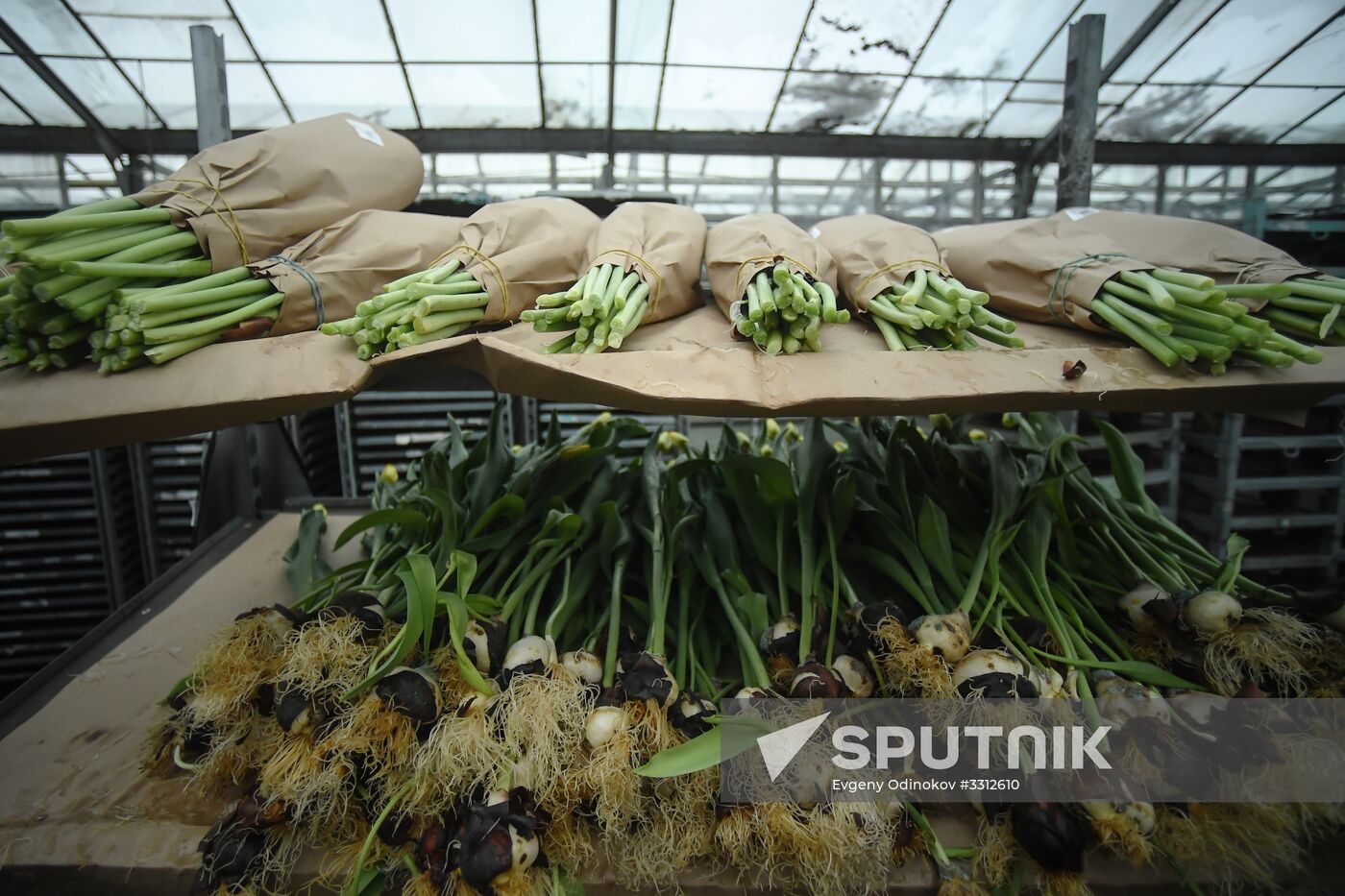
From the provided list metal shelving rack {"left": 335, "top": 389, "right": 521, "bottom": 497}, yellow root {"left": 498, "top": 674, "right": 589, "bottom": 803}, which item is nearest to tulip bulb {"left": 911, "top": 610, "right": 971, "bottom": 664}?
yellow root {"left": 498, "top": 674, "right": 589, "bottom": 803}

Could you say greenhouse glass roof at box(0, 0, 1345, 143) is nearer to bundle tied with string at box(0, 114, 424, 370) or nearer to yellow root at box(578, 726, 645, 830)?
bundle tied with string at box(0, 114, 424, 370)

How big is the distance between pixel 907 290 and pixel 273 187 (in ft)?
3.68

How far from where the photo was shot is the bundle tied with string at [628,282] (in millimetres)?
927

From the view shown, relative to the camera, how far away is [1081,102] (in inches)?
96.1

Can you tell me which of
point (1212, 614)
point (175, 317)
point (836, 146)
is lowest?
point (1212, 614)

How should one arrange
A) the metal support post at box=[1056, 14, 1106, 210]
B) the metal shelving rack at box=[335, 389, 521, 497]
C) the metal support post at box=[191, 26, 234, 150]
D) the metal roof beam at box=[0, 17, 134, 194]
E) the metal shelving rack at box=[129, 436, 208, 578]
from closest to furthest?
the metal support post at box=[191, 26, 234, 150] < the metal support post at box=[1056, 14, 1106, 210] < the metal shelving rack at box=[129, 436, 208, 578] < the metal shelving rack at box=[335, 389, 521, 497] < the metal roof beam at box=[0, 17, 134, 194]

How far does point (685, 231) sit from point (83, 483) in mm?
2824

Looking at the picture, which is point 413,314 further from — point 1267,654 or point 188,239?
point 1267,654

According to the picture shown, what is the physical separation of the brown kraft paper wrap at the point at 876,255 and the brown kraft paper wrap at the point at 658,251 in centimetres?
28

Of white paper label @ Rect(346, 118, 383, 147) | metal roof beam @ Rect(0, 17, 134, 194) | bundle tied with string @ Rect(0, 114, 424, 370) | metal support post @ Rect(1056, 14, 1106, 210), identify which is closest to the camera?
bundle tied with string @ Rect(0, 114, 424, 370)

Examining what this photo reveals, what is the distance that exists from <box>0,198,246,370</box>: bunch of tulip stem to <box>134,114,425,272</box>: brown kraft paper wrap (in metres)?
0.09

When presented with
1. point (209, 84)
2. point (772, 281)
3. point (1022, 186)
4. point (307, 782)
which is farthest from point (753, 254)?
point (1022, 186)

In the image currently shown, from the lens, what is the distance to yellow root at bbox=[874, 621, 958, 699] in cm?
93

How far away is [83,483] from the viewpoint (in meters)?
2.53
